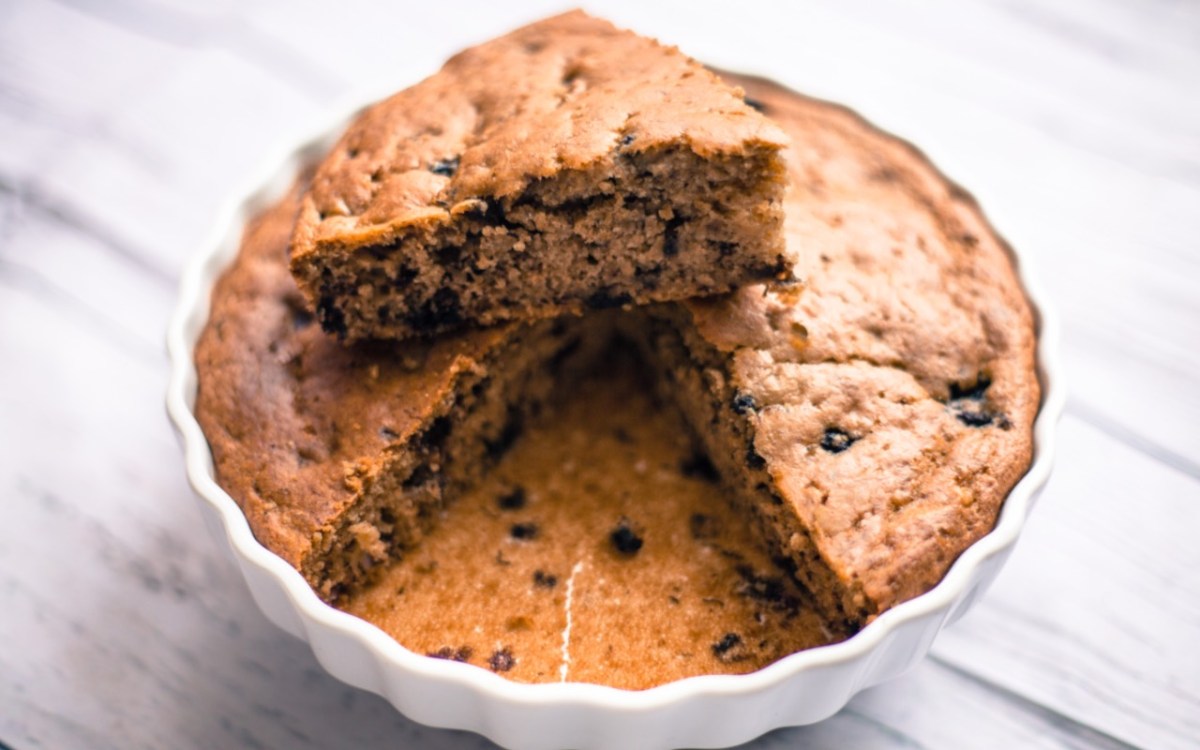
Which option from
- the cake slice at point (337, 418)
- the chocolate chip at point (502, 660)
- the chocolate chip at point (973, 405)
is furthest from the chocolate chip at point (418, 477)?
the chocolate chip at point (973, 405)

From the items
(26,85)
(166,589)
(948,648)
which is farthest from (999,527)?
(26,85)

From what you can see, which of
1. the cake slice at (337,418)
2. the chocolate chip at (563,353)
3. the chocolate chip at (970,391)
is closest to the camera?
the cake slice at (337,418)

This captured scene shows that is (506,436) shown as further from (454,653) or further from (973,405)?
(973,405)

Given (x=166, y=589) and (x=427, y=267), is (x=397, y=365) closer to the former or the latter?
(x=427, y=267)

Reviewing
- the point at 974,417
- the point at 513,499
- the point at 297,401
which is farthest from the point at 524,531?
the point at 974,417

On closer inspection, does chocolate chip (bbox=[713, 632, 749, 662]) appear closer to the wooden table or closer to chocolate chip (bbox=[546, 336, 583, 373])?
the wooden table

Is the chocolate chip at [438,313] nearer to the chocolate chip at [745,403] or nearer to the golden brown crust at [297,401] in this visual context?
the golden brown crust at [297,401]
